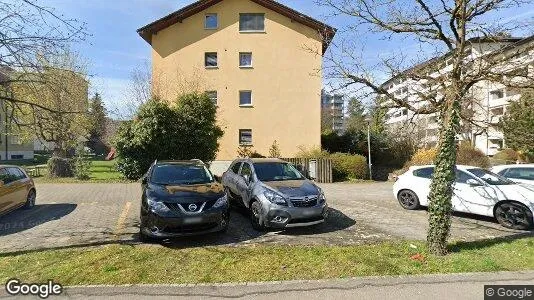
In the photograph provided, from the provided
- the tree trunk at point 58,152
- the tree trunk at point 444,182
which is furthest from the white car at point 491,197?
the tree trunk at point 58,152

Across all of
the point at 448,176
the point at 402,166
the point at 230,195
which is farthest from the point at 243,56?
the point at 448,176

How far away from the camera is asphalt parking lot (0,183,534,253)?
23.2 ft

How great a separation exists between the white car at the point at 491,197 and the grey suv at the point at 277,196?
3010 millimetres

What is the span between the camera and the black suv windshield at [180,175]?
7.88 metres

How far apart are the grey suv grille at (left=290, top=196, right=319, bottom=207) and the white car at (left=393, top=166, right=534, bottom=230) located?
2944 millimetres

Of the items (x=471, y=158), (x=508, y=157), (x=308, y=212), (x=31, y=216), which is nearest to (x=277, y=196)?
(x=308, y=212)

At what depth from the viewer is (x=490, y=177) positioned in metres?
9.13

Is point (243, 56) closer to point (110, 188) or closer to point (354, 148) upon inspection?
point (354, 148)

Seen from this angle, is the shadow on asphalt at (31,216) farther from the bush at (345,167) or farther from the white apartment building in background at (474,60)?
the bush at (345,167)

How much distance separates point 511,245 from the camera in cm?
653

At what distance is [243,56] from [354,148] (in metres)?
9.53

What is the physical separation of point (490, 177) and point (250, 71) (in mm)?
17380

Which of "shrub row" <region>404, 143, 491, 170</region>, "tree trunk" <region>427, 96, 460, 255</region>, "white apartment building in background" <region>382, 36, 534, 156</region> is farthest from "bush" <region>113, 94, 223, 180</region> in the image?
"tree trunk" <region>427, 96, 460, 255</region>

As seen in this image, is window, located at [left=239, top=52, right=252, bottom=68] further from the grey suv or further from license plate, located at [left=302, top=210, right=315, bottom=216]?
license plate, located at [left=302, top=210, right=315, bottom=216]
